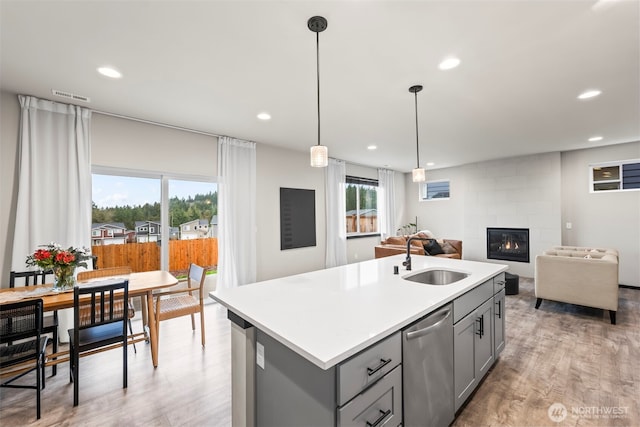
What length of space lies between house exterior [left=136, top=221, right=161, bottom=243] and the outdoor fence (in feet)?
0.22

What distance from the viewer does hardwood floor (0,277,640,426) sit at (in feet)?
6.15

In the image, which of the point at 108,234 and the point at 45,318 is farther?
the point at 108,234

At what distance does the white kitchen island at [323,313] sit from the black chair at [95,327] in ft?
3.56

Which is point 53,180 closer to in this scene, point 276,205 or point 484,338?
point 276,205

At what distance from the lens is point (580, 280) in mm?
3525

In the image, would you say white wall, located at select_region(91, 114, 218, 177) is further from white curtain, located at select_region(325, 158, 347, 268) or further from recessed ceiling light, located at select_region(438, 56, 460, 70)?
recessed ceiling light, located at select_region(438, 56, 460, 70)

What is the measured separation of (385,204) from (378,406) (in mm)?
6605

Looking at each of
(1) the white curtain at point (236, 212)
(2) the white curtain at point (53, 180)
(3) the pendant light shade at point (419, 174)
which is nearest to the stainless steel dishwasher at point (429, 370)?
(3) the pendant light shade at point (419, 174)

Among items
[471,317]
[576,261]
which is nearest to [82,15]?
[471,317]

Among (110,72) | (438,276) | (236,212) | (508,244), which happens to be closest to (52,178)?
(110,72)

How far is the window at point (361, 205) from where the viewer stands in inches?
271

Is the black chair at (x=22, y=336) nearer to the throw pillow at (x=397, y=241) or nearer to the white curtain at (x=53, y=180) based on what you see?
the white curtain at (x=53, y=180)

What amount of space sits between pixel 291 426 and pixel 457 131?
4.43m

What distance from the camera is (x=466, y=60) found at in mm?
2301
